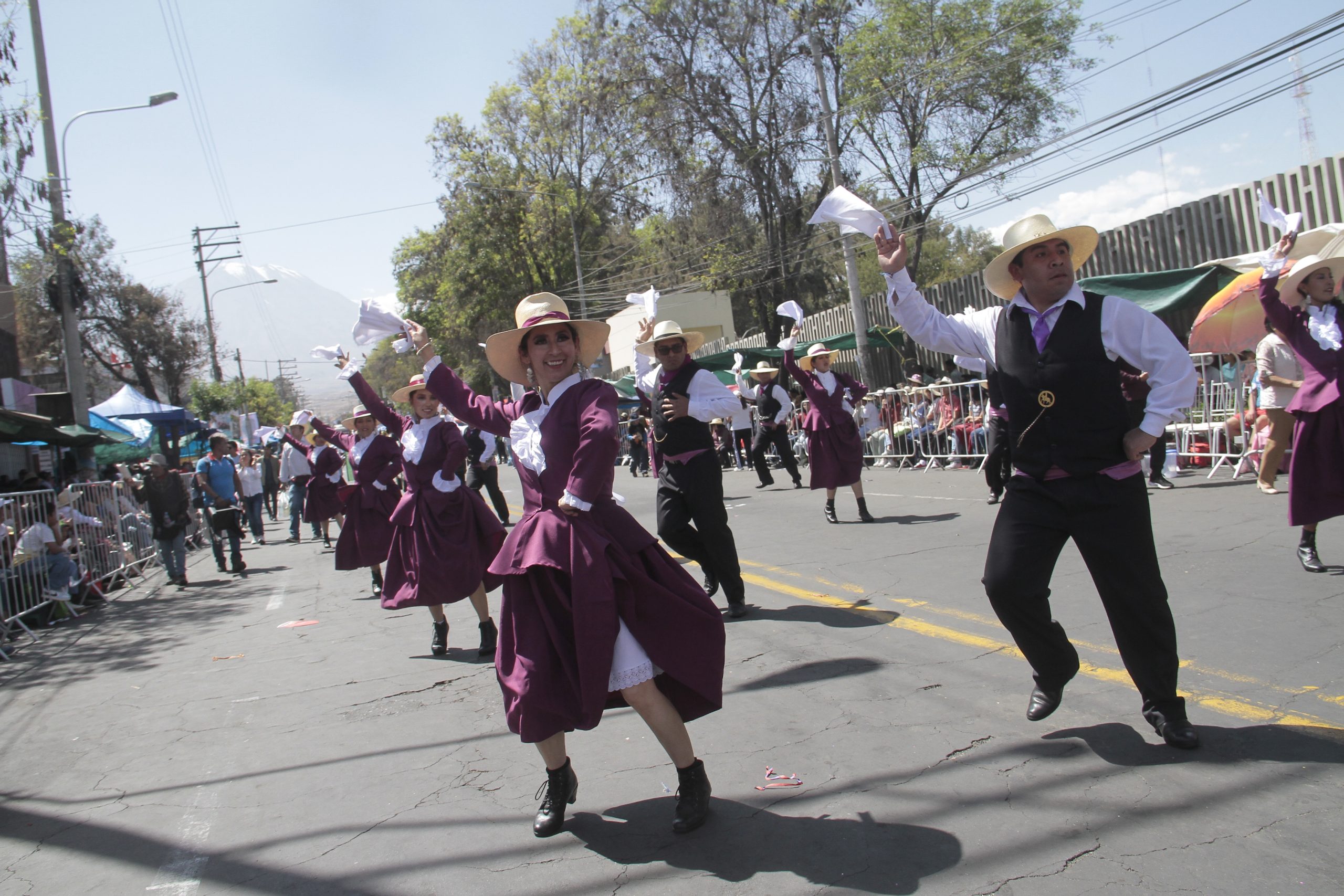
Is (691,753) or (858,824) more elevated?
(691,753)

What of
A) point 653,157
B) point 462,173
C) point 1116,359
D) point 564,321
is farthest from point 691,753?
point 462,173

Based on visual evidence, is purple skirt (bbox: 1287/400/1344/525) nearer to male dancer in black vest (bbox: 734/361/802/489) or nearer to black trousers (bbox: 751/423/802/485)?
male dancer in black vest (bbox: 734/361/802/489)

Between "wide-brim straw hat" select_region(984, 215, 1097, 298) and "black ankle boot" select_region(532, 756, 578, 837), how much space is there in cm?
245

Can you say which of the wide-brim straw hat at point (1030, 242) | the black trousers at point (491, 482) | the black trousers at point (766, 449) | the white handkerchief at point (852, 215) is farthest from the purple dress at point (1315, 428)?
the black trousers at point (766, 449)

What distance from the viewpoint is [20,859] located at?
12.6 feet

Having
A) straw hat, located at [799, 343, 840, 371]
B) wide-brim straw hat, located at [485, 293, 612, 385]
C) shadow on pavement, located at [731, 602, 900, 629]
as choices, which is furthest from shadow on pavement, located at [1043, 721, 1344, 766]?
straw hat, located at [799, 343, 840, 371]

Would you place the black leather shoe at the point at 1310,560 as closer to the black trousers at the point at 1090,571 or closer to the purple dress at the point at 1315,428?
the purple dress at the point at 1315,428

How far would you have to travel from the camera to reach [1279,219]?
540cm

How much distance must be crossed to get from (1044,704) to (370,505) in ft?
21.8

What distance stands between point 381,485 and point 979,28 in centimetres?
2276

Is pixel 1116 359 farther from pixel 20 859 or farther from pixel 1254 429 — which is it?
pixel 1254 429

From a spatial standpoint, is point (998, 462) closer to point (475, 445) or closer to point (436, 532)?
point (436, 532)

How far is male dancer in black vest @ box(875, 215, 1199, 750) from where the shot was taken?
11.7 feet

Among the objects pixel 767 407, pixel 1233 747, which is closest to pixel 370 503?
pixel 1233 747
